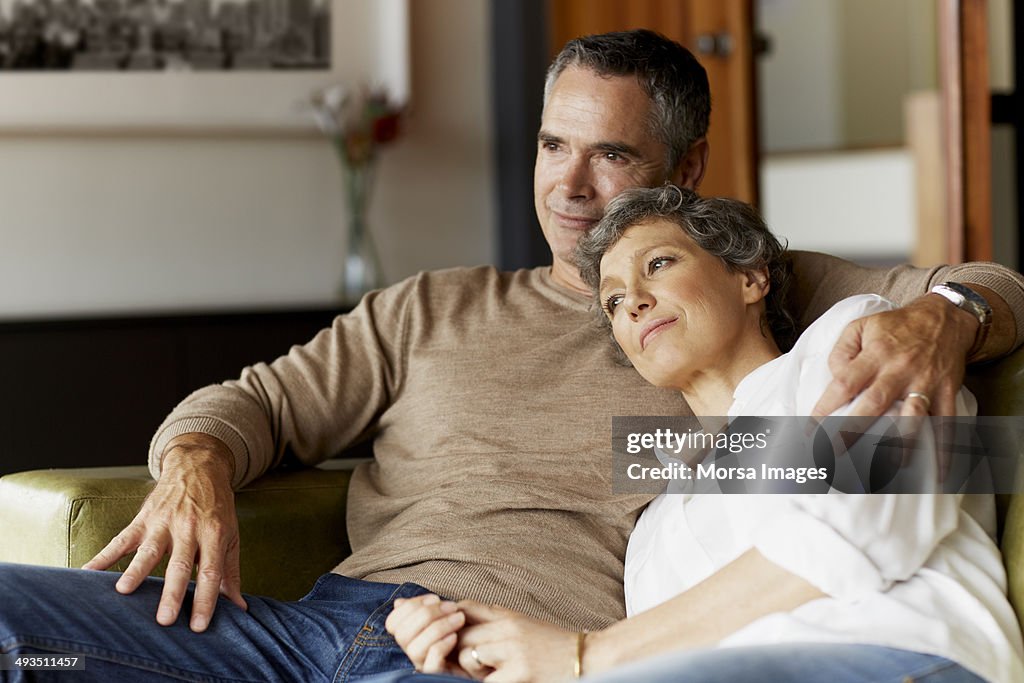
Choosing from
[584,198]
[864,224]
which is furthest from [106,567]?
[864,224]

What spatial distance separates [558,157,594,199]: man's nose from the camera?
187 centimetres

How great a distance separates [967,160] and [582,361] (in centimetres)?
180

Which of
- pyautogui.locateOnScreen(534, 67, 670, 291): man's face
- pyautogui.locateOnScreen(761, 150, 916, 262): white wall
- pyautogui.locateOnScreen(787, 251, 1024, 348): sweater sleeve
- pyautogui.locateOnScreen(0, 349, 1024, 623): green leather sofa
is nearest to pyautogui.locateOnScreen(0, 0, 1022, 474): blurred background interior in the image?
pyautogui.locateOnScreen(0, 349, 1024, 623): green leather sofa

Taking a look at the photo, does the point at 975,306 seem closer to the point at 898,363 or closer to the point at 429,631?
the point at 898,363

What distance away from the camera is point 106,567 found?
1567 mm

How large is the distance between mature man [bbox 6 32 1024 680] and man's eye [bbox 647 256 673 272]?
22 cm

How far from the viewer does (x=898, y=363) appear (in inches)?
53.2

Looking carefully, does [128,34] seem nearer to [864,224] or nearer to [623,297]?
[623,297]

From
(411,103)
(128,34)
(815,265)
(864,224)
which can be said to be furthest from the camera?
(864,224)

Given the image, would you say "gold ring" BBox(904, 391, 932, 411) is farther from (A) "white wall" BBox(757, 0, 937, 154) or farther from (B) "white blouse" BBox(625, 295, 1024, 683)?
(A) "white wall" BBox(757, 0, 937, 154)

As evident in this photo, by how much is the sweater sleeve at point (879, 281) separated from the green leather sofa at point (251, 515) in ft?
0.30

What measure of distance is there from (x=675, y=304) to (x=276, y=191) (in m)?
2.12

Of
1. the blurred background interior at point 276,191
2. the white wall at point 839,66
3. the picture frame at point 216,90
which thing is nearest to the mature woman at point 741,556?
the blurred background interior at point 276,191

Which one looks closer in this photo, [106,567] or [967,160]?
[106,567]
